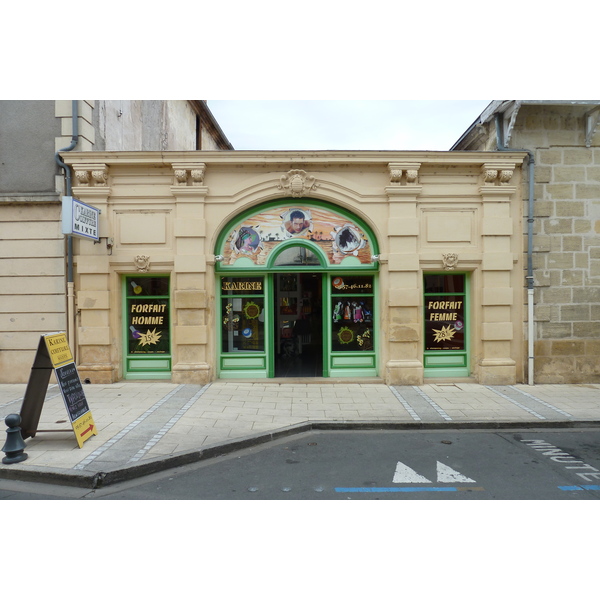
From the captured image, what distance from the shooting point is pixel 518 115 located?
902 centimetres

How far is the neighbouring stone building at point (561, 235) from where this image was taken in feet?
29.6

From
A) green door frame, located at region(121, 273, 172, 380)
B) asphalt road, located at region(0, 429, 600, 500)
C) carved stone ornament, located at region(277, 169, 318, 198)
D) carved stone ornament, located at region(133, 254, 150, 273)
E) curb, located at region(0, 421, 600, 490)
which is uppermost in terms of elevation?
carved stone ornament, located at region(277, 169, 318, 198)

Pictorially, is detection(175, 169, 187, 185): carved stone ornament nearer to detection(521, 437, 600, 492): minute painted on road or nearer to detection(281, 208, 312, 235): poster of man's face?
detection(281, 208, 312, 235): poster of man's face

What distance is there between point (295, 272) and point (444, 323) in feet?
11.9

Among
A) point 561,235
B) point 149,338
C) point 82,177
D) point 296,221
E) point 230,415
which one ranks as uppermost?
point 82,177

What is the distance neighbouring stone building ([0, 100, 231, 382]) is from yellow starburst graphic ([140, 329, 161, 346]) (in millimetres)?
1701

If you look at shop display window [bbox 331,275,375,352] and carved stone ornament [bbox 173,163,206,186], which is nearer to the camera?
carved stone ornament [bbox 173,163,206,186]

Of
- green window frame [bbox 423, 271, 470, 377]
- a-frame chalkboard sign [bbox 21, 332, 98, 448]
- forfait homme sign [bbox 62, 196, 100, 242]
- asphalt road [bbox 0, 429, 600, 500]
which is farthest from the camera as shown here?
Result: green window frame [bbox 423, 271, 470, 377]

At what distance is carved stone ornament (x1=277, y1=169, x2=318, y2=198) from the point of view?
350 inches

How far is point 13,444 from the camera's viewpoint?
4.89 metres

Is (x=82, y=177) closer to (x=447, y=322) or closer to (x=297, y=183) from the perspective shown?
(x=297, y=183)

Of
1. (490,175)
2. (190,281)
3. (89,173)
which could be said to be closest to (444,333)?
(490,175)

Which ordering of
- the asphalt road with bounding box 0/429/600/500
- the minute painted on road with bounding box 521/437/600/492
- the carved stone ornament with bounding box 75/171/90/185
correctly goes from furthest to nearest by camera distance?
the carved stone ornament with bounding box 75/171/90/185
the minute painted on road with bounding box 521/437/600/492
the asphalt road with bounding box 0/429/600/500

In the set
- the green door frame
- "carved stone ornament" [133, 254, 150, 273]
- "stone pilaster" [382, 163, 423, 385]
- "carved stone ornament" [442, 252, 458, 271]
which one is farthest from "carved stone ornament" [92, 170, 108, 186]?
"carved stone ornament" [442, 252, 458, 271]
